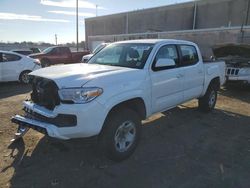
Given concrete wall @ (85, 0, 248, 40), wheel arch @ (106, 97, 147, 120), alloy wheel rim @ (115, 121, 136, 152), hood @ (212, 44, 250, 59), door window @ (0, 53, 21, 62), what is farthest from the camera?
concrete wall @ (85, 0, 248, 40)

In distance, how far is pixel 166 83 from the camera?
15.4 ft

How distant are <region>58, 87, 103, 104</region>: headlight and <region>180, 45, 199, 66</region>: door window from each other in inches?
103

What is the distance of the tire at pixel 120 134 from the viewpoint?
3639 millimetres

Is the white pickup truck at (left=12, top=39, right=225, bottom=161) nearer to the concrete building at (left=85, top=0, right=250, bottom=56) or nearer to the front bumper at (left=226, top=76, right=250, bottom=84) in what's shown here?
the front bumper at (left=226, top=76, right=250, bottom=84)

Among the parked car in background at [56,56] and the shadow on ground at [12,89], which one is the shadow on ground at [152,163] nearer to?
the shadow on ground at [12,89]

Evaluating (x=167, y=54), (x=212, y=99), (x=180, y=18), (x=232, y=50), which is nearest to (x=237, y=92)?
(x=232, y=50)

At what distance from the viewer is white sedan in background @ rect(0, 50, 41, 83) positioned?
33.3ft

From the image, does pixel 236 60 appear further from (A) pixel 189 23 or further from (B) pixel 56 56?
(A) pixel 189 23

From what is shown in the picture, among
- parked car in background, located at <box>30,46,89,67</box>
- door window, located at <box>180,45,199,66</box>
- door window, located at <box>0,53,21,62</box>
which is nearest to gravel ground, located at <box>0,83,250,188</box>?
door window, located at <box>180,45,199,66</box>

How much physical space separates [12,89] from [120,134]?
743cm

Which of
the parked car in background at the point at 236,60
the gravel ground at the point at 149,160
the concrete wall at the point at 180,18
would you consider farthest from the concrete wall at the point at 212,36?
the gravel ground at the point at 149,160

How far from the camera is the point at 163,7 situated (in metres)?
38.4

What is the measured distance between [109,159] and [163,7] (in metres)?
37.7

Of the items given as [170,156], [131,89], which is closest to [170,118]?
[170,156]
